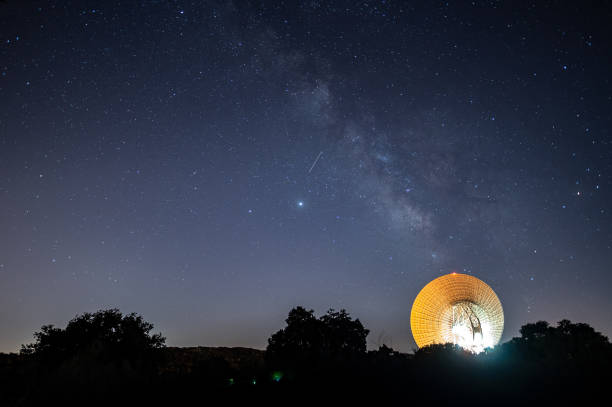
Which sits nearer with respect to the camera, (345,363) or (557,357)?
(557,357)

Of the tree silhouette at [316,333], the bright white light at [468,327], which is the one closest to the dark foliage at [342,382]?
the tree silhouette at [316,333]

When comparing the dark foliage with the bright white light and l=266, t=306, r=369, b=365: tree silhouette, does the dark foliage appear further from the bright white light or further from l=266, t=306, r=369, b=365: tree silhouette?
the bright white light

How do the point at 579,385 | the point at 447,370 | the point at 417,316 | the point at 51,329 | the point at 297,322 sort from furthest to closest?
the point at 417,316 → the point at 297,322 → the point at 51,329 → the point at 447,370 → the point at 579,385

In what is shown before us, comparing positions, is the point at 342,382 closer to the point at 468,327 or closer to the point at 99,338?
the point at 99,338

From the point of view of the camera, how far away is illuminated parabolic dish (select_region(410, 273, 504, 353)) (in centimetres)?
3578

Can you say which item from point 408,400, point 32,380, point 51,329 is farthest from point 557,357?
point 51,329

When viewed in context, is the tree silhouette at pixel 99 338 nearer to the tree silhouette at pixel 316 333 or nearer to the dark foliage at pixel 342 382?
the tree silhouette at pixel 316 333

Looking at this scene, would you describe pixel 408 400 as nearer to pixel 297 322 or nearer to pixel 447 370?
pixel 447 370

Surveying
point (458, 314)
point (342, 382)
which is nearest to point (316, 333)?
point (458, 314)

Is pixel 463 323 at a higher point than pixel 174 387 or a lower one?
higher

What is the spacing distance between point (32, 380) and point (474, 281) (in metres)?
41.7

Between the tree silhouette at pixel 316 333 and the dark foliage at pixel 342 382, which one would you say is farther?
the tree silhouette at pixel 316 333

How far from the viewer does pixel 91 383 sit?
5.31m

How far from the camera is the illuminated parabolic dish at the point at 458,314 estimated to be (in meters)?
35.8
